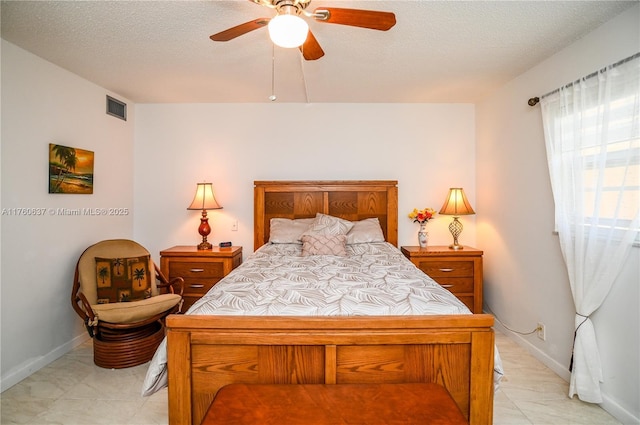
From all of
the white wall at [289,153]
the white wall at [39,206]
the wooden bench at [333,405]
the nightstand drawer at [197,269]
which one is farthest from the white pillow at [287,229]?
the wooden bench at [333,405]

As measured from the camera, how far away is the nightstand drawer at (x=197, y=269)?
135 inches

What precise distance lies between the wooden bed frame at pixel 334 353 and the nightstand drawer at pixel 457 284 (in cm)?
201

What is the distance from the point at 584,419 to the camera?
1.96m

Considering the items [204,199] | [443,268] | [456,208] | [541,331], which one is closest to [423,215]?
[456,208]

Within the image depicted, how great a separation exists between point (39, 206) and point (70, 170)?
1.37 ft

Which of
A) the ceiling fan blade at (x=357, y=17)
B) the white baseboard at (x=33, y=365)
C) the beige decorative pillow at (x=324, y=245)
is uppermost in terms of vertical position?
the ceiling fan blade at (x=357, y=17)

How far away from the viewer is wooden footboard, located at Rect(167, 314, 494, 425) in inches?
58.1

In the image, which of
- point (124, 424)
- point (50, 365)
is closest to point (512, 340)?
point (124, 424)

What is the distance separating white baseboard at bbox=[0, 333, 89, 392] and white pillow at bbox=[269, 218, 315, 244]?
6.47 feet

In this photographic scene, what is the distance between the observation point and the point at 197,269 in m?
3.45

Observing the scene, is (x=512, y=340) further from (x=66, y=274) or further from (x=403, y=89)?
(x=66, y=274)

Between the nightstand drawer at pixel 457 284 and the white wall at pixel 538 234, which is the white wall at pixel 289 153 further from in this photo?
the nightstand drawer at pixel 457 284

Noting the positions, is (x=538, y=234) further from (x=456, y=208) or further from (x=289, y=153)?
(x=289, y=153)

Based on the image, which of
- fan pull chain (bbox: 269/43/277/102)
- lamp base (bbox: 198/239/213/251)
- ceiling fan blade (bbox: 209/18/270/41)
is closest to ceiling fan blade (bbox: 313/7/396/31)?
ceiling fan blade (bbox: 209/18/270/41)
